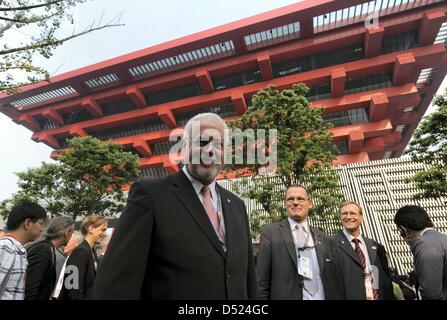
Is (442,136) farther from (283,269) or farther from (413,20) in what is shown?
(413,20)

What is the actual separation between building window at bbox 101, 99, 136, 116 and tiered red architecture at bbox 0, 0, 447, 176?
0.36ft

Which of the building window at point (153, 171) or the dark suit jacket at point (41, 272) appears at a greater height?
the building window at point (153, 171)

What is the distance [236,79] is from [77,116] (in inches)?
750

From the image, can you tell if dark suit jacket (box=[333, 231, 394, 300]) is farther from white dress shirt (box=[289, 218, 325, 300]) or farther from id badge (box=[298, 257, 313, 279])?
id badge (box=[298, 257, 313, 279])

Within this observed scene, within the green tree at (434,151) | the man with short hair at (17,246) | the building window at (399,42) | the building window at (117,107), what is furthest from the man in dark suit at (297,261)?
the building window at (117,107)

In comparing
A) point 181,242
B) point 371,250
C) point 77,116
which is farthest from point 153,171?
point 181,242

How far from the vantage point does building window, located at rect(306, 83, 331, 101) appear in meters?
22.0

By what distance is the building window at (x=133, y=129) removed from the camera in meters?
27.5

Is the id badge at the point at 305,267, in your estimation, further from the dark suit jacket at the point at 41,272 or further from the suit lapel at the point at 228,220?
the dark suit jacket at the point at 41,272

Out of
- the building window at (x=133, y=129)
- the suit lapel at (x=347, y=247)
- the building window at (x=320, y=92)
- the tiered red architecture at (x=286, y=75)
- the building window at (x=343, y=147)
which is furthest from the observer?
the building window at (x=133, y=129)

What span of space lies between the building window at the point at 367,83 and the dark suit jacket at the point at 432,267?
22026 millimetres

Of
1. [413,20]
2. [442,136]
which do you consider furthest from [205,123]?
[413,20]

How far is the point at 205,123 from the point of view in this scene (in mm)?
1405

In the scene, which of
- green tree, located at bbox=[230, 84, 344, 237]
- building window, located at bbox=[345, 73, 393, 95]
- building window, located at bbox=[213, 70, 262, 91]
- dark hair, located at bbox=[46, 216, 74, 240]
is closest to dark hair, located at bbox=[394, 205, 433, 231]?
dark hair, located at bbox=[46, 216, 74, 240]
